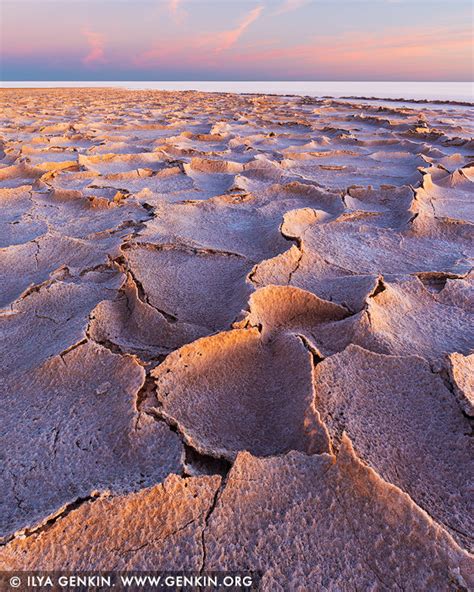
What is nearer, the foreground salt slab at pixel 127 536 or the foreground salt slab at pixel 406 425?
the foreground salt slab at pixel 127 536

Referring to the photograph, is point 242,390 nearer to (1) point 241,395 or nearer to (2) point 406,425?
(1) point 241,395

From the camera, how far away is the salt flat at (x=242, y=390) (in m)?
0.74

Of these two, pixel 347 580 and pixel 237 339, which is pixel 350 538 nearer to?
pixel 347 580

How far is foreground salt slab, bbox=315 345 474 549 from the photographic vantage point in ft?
2.84

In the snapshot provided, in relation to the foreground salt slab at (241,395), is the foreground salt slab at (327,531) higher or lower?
higher

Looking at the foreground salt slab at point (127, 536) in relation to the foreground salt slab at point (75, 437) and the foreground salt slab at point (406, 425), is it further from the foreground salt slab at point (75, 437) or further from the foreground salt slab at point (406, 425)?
the foreground salt slab at point (406, 425)

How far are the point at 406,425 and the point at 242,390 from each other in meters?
0.40

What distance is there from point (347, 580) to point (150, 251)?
151cm

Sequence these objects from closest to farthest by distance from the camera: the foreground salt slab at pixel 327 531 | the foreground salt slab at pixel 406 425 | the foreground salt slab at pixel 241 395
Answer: the foreground salt slab at pixel 327 531 → the foreground salt slab at pixel 406 425 → the foreground salt slab at pixel 241 395

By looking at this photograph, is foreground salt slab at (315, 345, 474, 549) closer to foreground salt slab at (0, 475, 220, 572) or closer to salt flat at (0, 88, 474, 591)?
salt flat at (0, 88, 474, 591)

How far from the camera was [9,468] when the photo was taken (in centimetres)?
94

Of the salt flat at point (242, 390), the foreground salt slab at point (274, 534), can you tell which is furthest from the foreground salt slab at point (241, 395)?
the foreground salt slab at point (274, 534)

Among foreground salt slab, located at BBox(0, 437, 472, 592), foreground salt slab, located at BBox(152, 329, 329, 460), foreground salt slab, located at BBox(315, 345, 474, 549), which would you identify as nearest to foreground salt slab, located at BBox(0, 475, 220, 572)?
foreground salt slab, located at BBox(0, 437, 472, 592)

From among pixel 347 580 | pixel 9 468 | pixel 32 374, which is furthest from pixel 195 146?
pixel 347 580
